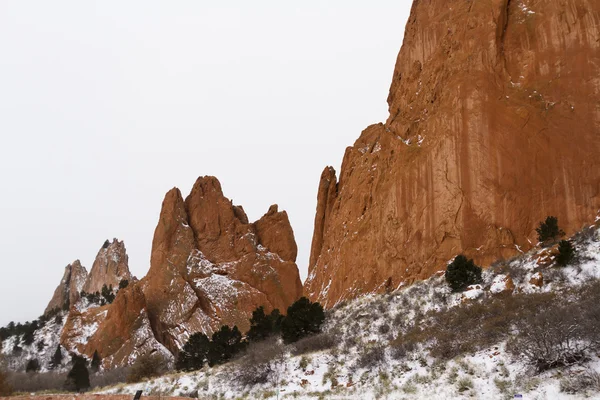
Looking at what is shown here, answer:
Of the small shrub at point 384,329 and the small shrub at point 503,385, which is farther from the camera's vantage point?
the small shrub at point 384,329

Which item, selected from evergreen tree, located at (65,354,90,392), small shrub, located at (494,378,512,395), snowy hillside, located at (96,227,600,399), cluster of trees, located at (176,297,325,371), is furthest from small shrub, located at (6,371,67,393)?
small shrub, located at (494,378,512,395)

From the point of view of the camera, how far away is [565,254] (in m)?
24.0

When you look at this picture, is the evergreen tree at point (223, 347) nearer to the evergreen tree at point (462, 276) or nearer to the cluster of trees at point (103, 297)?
the evergreen tree at point (462, 276)

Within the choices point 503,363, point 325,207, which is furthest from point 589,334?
point 325,207

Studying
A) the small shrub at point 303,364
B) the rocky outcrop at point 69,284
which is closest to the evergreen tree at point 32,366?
the small shrub at point 303,364

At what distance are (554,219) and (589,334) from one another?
17.0m

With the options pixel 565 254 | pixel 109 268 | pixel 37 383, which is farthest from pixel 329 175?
pixel 109 268

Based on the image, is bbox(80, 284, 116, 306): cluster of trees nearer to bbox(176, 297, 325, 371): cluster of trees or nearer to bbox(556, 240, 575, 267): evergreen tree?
bbox(176, 297, 325, 371): cluster of trees

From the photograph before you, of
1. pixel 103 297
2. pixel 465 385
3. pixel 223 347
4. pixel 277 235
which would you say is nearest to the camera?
pixel 465 385

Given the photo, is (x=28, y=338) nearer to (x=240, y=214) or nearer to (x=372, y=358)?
(x=240, y=214)

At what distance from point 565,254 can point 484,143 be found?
11952mm

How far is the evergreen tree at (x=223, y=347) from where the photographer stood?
32.6 m

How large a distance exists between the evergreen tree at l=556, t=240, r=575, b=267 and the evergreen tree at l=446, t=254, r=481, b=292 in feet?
13.4

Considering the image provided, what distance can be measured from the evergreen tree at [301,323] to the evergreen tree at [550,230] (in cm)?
1313
